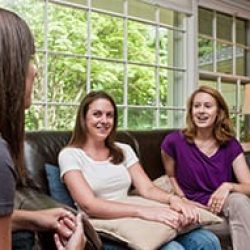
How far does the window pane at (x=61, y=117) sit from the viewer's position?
3.38m

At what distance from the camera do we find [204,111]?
3.22m

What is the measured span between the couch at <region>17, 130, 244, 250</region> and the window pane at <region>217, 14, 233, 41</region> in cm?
163

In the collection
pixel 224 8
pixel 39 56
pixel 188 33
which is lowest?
pixel 39 56

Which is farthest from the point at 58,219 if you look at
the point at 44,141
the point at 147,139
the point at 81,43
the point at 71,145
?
the point at 81,43

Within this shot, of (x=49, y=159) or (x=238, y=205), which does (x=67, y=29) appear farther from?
(x=238, y=205)

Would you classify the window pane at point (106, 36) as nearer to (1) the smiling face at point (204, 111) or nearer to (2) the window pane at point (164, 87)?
(2) the window pane at point (164, 87)

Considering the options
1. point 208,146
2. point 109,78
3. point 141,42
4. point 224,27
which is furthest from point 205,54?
point 208,146

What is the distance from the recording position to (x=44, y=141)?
2.81 meters

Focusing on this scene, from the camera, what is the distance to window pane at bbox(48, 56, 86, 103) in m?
3.36

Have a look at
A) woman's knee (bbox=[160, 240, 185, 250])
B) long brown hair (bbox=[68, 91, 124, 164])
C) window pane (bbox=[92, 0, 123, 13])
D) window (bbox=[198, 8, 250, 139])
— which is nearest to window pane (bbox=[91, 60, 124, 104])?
window pane (bbox=[92, 0, 123, 13])

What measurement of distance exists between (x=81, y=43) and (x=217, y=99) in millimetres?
1053

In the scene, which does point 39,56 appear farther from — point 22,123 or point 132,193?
point 22,123

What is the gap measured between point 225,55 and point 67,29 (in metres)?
2.00

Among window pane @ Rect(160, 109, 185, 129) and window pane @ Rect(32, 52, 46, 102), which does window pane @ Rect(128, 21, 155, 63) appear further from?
window pane @ Rect(32, 52, 46, 102)
